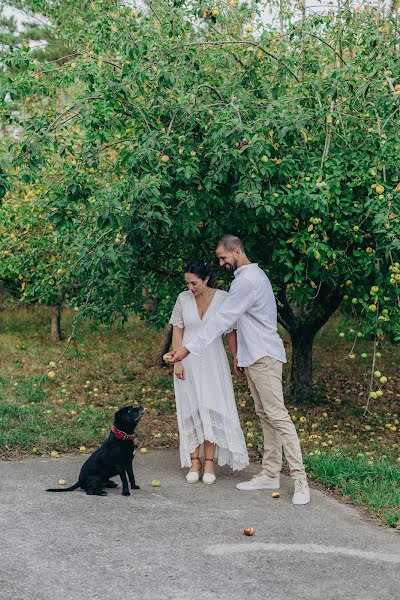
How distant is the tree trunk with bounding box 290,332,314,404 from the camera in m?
9.61

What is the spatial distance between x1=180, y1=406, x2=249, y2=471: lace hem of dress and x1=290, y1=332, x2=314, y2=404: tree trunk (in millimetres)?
3434

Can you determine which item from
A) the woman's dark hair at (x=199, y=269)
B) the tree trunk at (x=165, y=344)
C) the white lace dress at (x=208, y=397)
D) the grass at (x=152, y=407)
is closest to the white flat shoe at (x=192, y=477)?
the white lace dress at (x=208, y=397)

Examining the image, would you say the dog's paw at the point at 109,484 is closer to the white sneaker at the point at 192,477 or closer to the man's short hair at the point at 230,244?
the white sneaker at the point at 192,477

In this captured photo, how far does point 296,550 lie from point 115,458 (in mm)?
1659

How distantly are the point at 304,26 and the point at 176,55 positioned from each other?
1.30 meters

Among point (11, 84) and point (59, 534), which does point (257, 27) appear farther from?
point (59, 534)

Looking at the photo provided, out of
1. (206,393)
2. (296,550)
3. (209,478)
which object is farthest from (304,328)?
(296,550)

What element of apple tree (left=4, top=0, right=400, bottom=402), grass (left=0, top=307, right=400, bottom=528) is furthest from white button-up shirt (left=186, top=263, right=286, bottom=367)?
grass (left=0, top=307, right=400, bottom=528)

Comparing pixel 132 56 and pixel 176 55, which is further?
pixel 176 55

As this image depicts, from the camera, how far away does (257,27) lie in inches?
281

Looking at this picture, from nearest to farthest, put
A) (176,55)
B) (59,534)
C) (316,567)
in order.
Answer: (316,567) → (59,534) → (176,55)

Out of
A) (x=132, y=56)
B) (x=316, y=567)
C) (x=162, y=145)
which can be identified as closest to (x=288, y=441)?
(x=316, y=567)

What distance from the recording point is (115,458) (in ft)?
19.3

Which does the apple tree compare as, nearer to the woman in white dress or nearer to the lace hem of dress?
the woman in white dress
